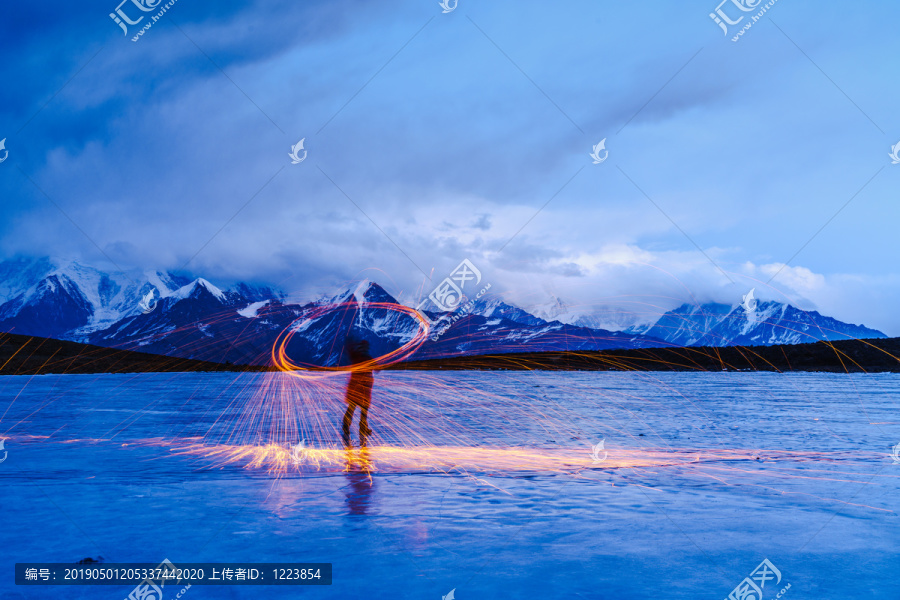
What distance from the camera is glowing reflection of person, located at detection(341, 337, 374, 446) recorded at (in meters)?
12.9

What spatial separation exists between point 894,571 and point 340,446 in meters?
10.2

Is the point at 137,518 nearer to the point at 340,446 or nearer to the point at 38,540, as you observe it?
the point at 38,540

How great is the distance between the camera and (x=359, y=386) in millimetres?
13430

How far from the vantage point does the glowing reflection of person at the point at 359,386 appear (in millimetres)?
12898

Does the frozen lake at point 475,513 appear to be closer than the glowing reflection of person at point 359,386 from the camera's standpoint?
Yes

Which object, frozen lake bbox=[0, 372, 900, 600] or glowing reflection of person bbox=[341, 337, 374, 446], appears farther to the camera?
glowing reflection of person bbox=[341, 337, 374, 446]

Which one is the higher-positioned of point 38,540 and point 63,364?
point 63,364

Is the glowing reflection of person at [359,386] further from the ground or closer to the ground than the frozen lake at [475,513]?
further from the ground

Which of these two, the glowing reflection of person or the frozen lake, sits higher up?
the glowing reflection of person

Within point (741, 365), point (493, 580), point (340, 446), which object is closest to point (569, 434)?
point (340, 446)

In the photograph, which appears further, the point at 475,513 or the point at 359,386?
the point at 359,386

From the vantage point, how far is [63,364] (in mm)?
104250

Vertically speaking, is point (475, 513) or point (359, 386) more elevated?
point (359, 386)

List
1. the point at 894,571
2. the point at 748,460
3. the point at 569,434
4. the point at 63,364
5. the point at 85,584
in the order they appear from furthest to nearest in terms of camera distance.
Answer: the point at 63,364
the point at 569,434
the point at 748,460
the point at 894,571
the point at 85,584
